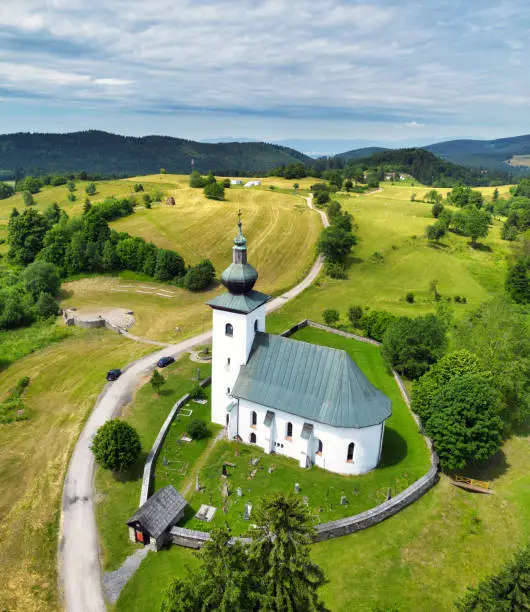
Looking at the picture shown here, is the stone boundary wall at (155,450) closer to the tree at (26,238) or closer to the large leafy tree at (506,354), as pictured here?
the large leafy tree at (506,354)

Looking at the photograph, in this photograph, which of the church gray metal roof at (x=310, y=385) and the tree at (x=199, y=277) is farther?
the tree at (x=199, y=277)

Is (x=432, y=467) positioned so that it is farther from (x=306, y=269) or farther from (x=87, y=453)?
(x=306, y=269)

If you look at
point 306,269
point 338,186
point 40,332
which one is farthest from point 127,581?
point 338,186

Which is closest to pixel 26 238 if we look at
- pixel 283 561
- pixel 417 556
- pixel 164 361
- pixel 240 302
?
pixel 164 361

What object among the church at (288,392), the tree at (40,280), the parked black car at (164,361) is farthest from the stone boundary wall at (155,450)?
the tree at (40,280)

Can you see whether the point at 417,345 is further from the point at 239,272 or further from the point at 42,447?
the point at 42,447
